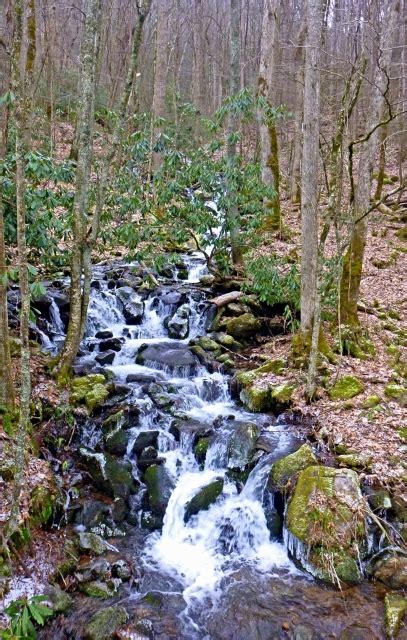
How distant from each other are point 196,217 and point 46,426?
5016mm

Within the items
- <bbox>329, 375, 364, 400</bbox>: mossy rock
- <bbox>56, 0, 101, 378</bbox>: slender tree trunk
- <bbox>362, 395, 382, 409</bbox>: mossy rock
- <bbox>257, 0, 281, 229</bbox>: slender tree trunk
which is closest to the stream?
<bbox>329, 375, 364, 400</bbox>: mossy rock

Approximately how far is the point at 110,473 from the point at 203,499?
1257 mm

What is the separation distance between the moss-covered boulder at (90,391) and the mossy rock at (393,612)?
451 centimetres

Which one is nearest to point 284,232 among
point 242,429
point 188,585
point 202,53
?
point 242,429

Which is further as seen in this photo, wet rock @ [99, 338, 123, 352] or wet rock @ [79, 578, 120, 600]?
wet rock @ [99, 338, 123, 352]

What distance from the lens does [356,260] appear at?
870cm

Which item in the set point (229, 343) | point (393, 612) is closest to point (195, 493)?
point (393, 612)

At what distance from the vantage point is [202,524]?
5.86 m

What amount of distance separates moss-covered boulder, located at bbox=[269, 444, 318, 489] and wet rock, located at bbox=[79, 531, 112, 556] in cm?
209

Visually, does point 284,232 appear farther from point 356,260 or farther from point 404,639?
point 404,639

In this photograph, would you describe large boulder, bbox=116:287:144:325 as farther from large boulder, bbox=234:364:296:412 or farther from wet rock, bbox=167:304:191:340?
large boulder, bbox=234:364:296:412

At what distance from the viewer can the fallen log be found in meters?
10.4

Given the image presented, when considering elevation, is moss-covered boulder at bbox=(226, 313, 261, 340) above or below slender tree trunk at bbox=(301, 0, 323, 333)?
below

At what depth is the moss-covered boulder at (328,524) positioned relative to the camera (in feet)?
16.3
